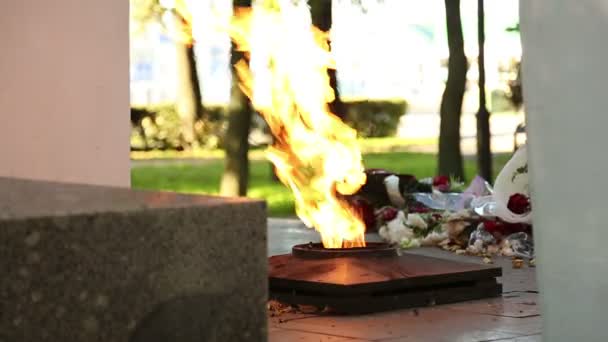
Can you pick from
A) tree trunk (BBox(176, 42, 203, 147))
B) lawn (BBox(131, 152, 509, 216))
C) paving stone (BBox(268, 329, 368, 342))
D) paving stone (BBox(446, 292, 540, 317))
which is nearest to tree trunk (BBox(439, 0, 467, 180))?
lawn (BBox(131, 152, 509, 216))

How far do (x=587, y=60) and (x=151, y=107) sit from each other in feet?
65.8

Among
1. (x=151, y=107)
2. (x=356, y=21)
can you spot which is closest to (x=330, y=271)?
(x=356, y=21)

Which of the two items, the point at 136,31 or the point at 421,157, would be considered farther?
the point at 136,31

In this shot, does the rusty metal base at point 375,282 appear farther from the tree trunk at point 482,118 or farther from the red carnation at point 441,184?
the tree trunk at point 482,118

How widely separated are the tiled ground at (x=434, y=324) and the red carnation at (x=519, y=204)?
70.2 inches

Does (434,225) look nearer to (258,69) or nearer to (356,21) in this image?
(258,69)

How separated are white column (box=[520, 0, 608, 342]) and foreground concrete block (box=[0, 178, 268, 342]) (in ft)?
4.61

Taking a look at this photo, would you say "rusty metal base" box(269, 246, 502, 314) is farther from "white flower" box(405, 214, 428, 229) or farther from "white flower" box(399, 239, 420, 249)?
"white flower" box(405, 214, 428, 229)

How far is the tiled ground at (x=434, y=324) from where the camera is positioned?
206 inches

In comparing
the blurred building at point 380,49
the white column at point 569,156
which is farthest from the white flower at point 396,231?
the white column at point 569,156

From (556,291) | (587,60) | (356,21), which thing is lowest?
(556,291)

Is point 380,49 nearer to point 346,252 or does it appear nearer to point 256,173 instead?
point 256,173

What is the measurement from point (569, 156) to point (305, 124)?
9.84 feet

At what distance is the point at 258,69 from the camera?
750cm
